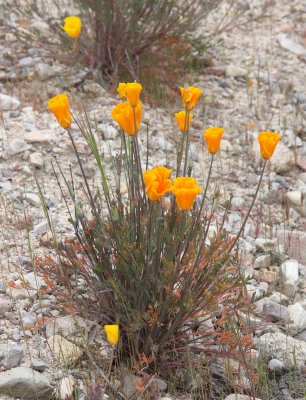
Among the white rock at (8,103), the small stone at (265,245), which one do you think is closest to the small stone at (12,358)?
the small stone at (265,245)

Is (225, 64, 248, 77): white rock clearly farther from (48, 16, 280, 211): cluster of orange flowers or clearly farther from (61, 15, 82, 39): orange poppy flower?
(48, 16, 280, 211): cluster of orange flowers

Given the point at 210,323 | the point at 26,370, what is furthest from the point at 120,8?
the point at 26,370

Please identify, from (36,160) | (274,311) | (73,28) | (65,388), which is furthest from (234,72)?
(65,388)

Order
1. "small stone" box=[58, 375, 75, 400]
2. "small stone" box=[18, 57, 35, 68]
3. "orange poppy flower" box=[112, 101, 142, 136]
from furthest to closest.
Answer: "small stone" box=[18, 57, 35, 68]
"small stone" box=[58, 375, 75, 400]
"orange poppy flower" box=[112, 101, 142, 136]

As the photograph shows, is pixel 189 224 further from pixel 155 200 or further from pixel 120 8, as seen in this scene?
pixel 120 8

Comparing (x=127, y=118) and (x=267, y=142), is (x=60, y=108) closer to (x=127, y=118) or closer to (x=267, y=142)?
(x=127, y=118)

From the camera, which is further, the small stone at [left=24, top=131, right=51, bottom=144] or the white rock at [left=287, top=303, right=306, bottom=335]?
the small stone at [left=24, top=131, right=51, bottom=144]

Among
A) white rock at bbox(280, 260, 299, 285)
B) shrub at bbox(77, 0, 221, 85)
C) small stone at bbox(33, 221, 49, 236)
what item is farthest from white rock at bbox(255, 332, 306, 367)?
shrub at bbox(77, 0, 221, 85)
